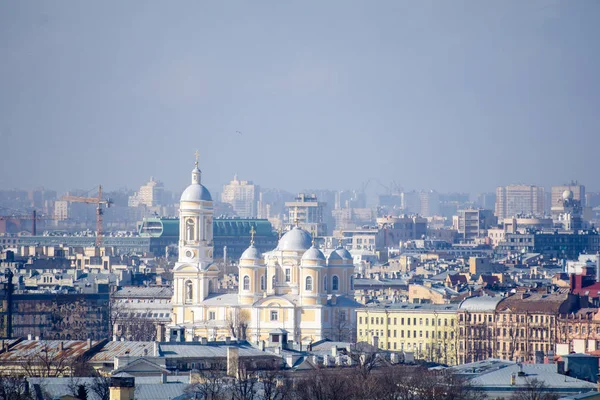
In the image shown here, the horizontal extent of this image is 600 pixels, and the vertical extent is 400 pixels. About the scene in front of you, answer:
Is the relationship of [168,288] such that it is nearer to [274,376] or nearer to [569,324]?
[569,324]

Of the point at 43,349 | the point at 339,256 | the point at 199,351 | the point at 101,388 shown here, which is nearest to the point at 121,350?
the point at 43,349

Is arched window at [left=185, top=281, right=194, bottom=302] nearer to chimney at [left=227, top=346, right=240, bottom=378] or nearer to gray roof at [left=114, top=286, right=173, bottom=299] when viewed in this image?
gray roof at [left=114, top=286, right=173, bottom=299]

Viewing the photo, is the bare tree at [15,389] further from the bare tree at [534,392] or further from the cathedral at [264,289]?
the cathedral at [264,289]

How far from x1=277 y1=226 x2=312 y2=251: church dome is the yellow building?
3494mm

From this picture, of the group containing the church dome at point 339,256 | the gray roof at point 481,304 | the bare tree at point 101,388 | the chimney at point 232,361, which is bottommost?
the bare tree at point 101,388

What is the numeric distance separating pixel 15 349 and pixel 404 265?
304 ft

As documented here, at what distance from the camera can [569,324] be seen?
91.2m

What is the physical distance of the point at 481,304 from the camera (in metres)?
96.8

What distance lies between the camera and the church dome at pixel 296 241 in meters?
101

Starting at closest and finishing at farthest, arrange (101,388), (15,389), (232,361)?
(15,389)
(101,388)
(232,361)

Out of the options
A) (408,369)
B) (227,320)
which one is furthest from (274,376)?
(227,320)

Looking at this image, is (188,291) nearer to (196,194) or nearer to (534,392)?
(196,194)

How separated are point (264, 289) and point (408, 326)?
19.8 ft

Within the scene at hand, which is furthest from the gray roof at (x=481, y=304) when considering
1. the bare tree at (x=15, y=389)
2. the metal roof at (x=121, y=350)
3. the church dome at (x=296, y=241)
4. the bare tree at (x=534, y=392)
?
the bare tree at (x=15, y=389)
